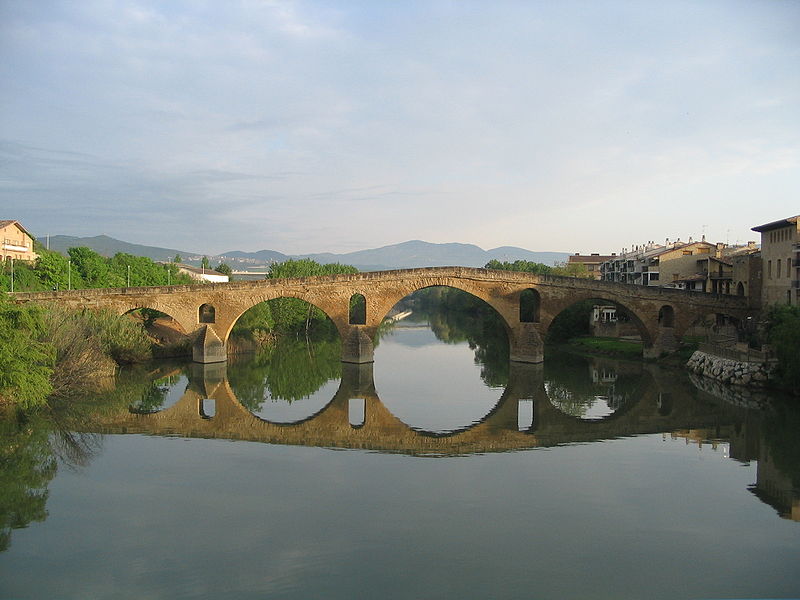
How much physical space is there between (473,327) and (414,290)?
31.4 metres

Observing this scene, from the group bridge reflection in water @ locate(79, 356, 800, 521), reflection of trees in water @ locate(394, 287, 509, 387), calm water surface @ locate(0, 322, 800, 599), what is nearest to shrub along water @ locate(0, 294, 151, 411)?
calm water surface @ locate(0, 322, 800, 599)

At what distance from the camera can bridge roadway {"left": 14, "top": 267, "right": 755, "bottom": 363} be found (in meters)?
33.0

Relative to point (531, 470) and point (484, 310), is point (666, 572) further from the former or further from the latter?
point (484, 310)

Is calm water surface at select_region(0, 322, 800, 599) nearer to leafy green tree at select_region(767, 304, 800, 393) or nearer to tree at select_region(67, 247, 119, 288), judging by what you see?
leafy green tree at select_region(767, 304, 800, 393)

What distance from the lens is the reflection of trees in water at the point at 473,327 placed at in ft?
116

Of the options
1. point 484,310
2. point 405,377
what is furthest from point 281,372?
point 484,310

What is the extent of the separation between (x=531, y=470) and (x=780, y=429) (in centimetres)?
864

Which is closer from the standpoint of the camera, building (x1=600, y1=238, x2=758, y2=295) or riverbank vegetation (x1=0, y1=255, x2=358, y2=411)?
riverbank vegetation (x1=0, y1=255, x2=358, y2=411)

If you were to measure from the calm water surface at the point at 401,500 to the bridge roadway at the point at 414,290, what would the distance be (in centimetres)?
982

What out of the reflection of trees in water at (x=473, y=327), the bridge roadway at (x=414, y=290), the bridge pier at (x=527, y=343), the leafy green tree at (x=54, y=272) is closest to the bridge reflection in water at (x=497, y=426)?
the reflection of trees in water at (x=473, y=327)

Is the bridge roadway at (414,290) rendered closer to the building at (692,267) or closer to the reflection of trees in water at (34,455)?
the building at (692,267)

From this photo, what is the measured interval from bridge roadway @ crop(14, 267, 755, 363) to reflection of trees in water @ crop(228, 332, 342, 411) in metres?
1.88

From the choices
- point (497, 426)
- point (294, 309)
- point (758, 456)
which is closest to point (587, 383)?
point (497, 426)

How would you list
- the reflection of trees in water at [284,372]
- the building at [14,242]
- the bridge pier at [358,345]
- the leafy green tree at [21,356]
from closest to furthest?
the leafy green tree at [21,356] < the reflection of trees in water at [284,372] < the bridge pier at [358,345] < the building at [14,242]
